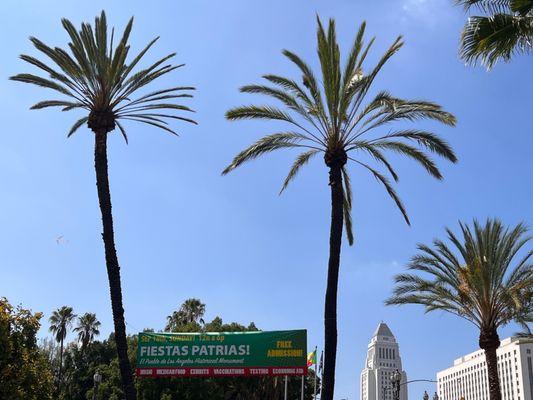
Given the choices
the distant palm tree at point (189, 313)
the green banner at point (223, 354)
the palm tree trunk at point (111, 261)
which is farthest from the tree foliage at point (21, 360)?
the distant palm tree at point (189, 313)

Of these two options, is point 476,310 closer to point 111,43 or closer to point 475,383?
point 111,43

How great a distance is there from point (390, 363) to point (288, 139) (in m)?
143

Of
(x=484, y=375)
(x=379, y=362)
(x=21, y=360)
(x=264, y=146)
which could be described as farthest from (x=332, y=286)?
(x=379, y=362)

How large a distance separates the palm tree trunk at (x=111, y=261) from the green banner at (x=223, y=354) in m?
14.8

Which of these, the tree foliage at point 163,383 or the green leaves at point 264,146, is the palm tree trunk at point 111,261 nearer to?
the green leaves at point 264,146

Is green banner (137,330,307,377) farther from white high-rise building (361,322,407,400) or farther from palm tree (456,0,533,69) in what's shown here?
white high-rise building (361,322,407,400)

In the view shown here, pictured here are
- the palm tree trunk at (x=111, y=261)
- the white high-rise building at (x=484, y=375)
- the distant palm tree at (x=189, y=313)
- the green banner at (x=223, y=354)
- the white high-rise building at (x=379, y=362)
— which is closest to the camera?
the palm tree trunk at (x=111, y=261)

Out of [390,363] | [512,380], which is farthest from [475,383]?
[390,363]

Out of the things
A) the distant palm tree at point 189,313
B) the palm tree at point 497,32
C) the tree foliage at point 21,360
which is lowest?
the tree foliage at point 21,360

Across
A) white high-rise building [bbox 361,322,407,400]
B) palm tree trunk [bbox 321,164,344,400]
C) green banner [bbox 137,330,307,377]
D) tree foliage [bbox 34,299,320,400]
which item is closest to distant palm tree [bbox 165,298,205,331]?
tree foliage [bbox 34,299,320,400]

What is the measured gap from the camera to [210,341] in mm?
35375

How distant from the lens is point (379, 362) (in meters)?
155

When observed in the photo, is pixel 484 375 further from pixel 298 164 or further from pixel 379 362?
pixel 298 164

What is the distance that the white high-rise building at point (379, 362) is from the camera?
15062 centimetres
